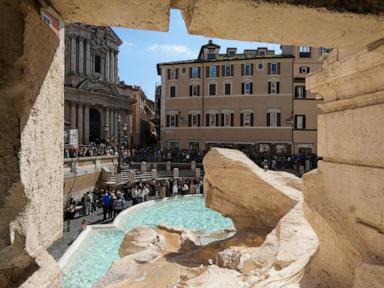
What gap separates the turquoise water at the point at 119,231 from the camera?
9.33 m

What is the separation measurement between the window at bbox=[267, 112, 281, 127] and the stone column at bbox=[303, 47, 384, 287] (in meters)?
29.7

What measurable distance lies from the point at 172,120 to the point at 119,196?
20.0m

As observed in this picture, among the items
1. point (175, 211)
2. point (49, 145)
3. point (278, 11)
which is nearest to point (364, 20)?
point (278, 11)

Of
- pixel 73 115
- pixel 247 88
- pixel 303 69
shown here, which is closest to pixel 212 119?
pixel 247 88

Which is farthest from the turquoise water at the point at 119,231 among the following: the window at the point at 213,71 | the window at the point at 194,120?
the window at the point at 213,71

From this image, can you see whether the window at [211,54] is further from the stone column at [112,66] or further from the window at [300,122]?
the stone column at [112,66]

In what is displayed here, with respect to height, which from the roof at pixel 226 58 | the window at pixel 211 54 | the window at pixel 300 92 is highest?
the window at pixel 211 54

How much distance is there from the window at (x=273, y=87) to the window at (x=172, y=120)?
9.68m

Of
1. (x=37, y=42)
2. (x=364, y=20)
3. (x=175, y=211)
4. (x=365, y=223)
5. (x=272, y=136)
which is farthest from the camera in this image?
(x=272, y=136)

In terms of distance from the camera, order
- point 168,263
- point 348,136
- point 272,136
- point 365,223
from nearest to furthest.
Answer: point 365,223 < point 348,136 < point 168,263 < point 272,136

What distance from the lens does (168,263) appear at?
7.79 metres

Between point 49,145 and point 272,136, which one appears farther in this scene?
point 272,136

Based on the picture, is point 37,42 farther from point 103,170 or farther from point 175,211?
point 103,170

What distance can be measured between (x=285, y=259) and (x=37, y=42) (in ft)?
14.6
